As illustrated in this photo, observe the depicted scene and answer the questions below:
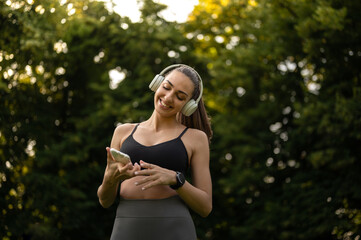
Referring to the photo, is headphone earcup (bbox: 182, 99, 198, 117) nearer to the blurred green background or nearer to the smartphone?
the smartphone

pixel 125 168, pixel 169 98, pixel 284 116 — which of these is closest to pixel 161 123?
pixel 169 98

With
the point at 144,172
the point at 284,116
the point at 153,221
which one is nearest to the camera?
the point at 144,172

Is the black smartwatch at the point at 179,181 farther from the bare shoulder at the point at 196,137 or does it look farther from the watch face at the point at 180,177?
the bare shoulder at the point at 196,137

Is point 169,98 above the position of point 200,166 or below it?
above

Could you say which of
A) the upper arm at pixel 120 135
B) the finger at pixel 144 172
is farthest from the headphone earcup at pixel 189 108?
the finger at pixel 144 172

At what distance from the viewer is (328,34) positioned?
434 inches

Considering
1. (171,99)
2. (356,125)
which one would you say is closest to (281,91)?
(356,125)

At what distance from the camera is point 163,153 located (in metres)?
3.13

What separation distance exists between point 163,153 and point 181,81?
50cm

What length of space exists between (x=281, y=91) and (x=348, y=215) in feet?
13.1

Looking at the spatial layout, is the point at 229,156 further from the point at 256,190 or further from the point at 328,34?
the point at 328,34

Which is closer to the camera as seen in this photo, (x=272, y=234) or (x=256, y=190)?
(x=272, y=234)

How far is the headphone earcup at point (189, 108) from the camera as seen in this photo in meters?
3.31

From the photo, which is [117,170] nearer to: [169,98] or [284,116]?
[169,98]
